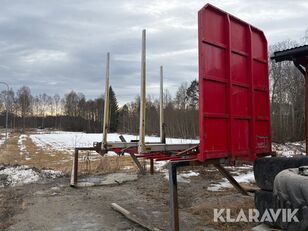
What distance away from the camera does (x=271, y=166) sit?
5.67m

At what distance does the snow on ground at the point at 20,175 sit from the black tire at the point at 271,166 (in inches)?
277

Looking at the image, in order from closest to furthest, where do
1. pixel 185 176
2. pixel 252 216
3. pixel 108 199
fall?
1. pixel 252 216
2. pixel 108 199
3. pixel 185 176

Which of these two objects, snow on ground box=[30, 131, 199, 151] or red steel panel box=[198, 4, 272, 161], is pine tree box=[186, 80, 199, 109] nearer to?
snow on ground box=[30, 131, 199, 151]

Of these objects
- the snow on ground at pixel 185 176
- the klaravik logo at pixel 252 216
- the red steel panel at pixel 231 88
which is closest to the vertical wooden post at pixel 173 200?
the red steel panel at pixel 231 88

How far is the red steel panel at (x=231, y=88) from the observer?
539 cm

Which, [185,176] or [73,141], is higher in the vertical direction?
[73,141]

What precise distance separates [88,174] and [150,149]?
6.02 m

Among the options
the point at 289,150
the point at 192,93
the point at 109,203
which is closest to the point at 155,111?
the point at 289,150

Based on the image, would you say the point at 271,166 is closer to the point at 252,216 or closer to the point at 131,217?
the point at 252,216

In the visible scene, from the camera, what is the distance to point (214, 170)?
11.8 m

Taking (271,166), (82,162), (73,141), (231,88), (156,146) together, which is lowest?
(82,162)

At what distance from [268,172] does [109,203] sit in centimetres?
360

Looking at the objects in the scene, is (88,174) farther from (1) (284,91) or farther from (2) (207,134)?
(1) (284,91)

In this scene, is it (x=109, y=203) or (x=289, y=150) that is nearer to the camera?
(x=109, y=203)
